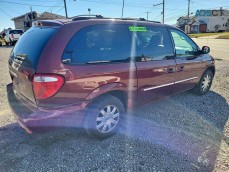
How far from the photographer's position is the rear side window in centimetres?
273

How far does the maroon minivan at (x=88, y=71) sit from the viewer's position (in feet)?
8.50

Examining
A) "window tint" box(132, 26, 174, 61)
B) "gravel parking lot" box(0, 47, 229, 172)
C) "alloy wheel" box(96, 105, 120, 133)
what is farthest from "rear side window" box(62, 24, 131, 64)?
"gravel parking lot" box(0, 47, 229, 172)

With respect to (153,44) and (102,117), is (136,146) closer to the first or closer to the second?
(102,117)

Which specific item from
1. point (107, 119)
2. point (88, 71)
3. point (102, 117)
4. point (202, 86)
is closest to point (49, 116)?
point (88, 71)

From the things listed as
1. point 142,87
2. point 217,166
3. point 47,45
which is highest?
point 47,45

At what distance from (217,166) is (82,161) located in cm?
180

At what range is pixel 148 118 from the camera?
4086 millimetres

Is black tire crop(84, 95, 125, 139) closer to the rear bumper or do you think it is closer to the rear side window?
the rear bumper

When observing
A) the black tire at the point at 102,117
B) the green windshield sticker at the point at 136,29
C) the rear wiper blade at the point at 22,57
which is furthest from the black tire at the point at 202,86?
the rear wiper blade at the point at 22,57

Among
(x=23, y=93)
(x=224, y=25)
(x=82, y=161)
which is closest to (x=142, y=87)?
(x=82, y=161)

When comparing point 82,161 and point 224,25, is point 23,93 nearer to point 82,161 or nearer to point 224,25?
point 82,161

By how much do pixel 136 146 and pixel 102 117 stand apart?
0.67m

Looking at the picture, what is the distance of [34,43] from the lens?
283 cm

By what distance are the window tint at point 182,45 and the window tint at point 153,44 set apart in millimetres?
235
